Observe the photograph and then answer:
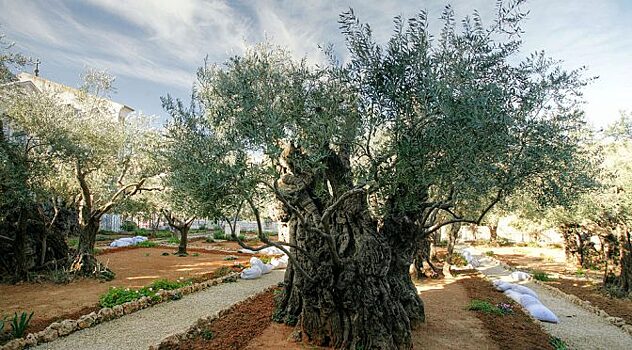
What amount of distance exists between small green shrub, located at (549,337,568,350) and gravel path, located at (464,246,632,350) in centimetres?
27

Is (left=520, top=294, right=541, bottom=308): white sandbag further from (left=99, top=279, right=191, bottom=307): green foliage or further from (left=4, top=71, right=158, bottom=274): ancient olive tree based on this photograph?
(left=4, top=71, right=158, bottom=274): ancient olive tree

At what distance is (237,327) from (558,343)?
23.9 feet

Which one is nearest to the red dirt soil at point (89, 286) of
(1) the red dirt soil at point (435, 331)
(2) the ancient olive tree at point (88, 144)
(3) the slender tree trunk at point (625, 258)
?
(2) the ancient olive tree at point (88, 144)

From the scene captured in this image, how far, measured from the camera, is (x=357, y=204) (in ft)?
28.8

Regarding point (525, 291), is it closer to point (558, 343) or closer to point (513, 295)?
point (513, 295)

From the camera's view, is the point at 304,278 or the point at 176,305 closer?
the point at 304,278

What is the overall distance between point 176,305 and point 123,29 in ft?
27.1

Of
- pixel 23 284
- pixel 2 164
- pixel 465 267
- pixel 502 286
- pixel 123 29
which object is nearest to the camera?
pixel 2 164

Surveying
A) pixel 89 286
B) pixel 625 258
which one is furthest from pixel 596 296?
pixel 89 286

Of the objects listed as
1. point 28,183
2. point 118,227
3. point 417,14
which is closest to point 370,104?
point 417,14

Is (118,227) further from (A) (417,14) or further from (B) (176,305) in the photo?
(A) (417,14)

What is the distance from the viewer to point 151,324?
928cm

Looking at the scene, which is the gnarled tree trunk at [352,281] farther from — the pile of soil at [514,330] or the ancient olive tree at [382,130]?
the pile of soil at [514,330]

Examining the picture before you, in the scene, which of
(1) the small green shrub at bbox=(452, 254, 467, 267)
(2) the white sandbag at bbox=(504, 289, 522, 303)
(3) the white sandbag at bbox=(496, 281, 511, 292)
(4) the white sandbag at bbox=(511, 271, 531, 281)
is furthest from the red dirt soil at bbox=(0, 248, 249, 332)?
(4) the white sandbag at bbox=(511, 271, 531, 281)
